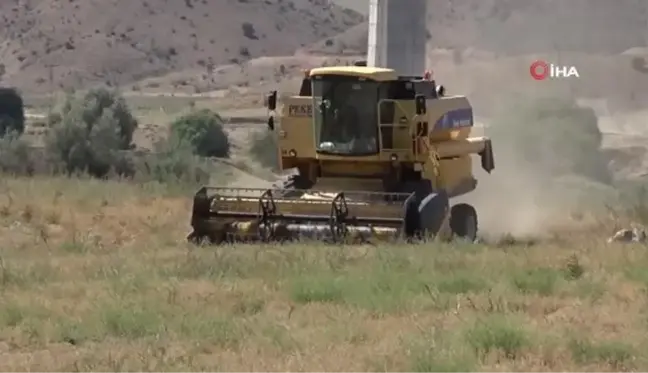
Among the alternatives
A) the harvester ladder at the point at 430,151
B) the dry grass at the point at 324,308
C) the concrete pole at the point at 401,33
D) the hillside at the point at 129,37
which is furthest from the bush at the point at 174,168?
the hillside at the point at 129,37

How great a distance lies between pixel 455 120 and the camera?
21.9 metres

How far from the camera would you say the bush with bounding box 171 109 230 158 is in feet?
166

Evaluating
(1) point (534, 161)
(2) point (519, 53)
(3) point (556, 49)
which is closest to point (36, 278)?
(1) point (534, 161)

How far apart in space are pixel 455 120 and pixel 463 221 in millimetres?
1631

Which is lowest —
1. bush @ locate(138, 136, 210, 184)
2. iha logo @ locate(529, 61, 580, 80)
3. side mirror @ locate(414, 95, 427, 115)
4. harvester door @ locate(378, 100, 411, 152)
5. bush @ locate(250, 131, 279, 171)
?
bush @ locate(250, 131, 279, 171)

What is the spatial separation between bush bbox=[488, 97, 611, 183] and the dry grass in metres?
14.2

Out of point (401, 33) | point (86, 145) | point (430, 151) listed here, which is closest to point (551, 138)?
point (401, 33)

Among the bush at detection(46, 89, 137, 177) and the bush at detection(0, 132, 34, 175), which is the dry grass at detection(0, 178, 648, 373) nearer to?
the bush at detection(0, 132, 34, 175)

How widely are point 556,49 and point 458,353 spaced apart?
195ft

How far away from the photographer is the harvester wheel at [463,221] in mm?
22141

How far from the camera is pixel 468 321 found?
11.7 meters

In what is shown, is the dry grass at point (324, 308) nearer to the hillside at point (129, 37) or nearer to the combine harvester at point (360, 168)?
the combine harvester at point (360, 168)

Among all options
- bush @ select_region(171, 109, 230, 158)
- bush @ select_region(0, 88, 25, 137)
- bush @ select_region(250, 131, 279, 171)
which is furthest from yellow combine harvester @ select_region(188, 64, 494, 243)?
bush @ select_region(0, 88, 25, 137)

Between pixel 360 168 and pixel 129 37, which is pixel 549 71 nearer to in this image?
pixel 360 168
